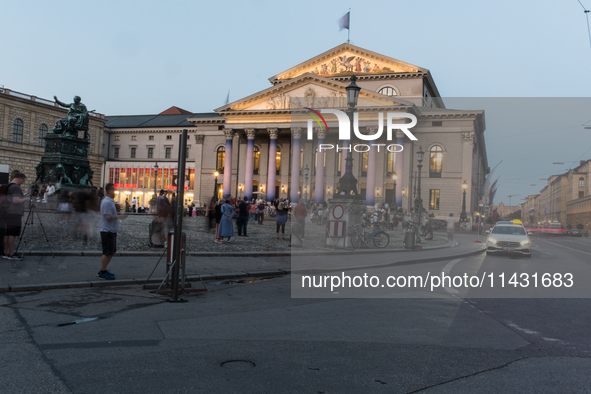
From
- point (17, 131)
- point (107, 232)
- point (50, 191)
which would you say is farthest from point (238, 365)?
point (17, 131)

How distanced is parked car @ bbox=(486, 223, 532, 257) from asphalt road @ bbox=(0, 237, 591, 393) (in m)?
10.0

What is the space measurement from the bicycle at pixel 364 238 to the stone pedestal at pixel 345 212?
0.17 meters

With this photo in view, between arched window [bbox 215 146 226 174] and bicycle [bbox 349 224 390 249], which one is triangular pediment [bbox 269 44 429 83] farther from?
bicycle [bbox 349 224 390 249]

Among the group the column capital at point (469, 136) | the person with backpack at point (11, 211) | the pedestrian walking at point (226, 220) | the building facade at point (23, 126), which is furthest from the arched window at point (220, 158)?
the person with backpack at point (11, 211)

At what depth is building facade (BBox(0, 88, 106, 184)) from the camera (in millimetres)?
65750

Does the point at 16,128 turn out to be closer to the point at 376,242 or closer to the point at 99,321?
the point at 376,242

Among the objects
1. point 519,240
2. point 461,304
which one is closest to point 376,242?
point 519,240

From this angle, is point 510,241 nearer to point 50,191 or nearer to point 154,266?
point 154,266

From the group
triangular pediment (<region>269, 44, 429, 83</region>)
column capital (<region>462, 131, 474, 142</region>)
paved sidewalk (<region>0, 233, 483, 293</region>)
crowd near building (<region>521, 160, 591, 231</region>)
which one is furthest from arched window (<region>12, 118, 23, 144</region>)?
crowd near building (<region>521, 160, 591, 231</region>)

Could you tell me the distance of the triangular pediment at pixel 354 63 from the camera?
202ft

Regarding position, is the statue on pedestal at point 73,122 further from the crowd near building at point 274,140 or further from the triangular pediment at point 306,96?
the triangular pediment at point 306,96

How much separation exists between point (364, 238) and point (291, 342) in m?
13.8

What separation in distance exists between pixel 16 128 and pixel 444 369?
74835mm

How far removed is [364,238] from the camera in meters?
19.1
